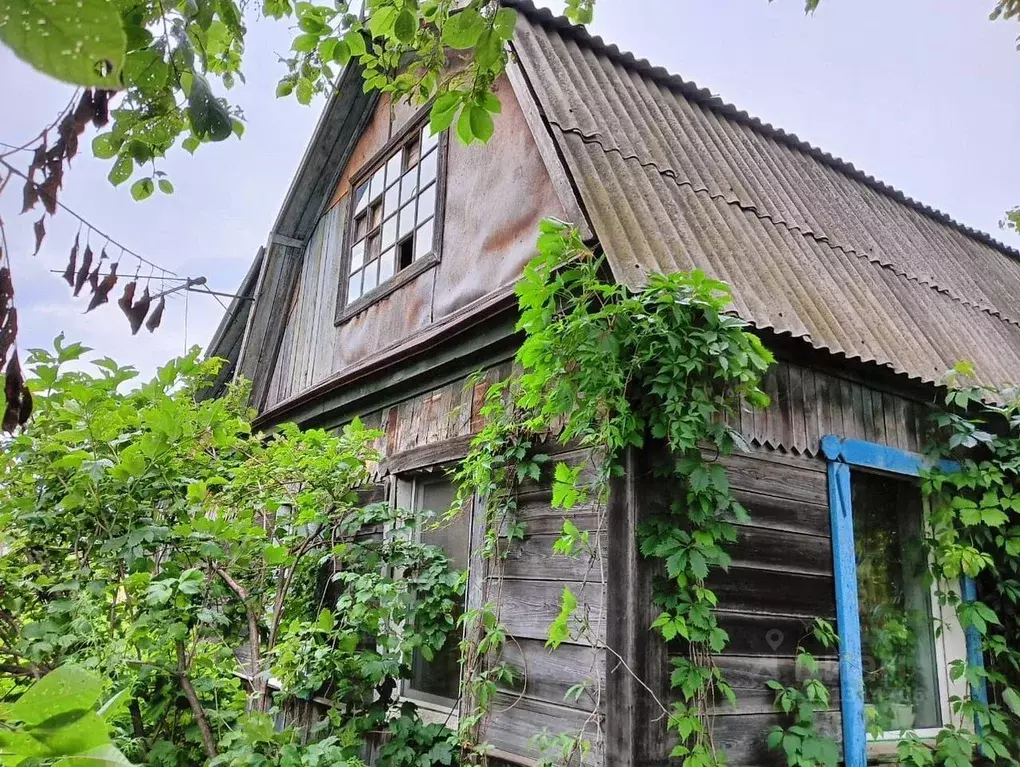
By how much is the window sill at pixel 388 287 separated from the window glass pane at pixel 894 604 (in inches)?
134

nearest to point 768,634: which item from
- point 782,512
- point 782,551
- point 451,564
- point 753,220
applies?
point 782,551

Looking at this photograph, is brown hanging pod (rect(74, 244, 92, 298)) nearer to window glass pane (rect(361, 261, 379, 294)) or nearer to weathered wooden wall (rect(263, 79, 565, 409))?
weathered wooden wall (rect(263, 79, 565, 409))

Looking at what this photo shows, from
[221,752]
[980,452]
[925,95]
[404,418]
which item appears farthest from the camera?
[925,95]

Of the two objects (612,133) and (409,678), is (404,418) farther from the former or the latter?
(612,133)

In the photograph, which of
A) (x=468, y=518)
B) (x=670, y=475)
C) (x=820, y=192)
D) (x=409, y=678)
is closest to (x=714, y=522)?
(x=670, y=475)

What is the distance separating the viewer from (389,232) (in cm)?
677

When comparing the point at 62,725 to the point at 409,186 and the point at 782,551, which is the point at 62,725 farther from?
the point at 409,186

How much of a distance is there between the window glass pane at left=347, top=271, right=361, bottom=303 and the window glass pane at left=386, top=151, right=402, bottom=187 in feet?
2.99

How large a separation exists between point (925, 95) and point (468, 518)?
1161 centimetres

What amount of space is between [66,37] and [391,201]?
647 cm

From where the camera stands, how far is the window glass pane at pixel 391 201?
6.73 metres

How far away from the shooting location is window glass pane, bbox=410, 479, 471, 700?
4.78m

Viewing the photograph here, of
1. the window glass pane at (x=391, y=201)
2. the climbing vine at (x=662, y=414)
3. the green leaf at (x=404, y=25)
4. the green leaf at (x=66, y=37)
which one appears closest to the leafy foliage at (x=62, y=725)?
the green leaf at (x=66, y=37)

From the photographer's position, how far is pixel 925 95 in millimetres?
12164
